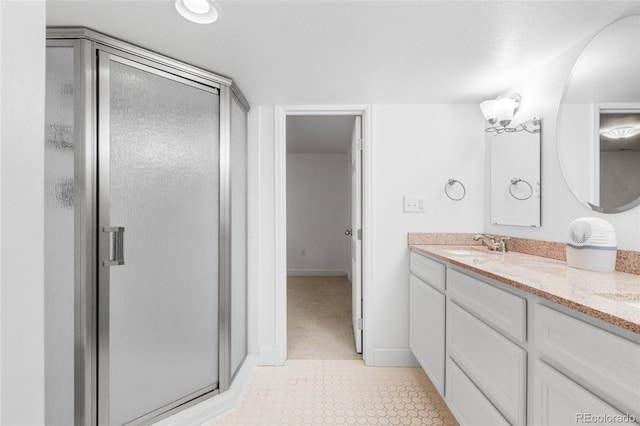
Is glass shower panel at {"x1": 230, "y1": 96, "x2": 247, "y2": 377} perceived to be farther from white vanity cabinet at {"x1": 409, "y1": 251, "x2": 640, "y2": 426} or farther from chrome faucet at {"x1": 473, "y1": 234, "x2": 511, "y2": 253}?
chrome faucet at {"x1": 473, "y1": 234, "x2": 511, "y2": 253}

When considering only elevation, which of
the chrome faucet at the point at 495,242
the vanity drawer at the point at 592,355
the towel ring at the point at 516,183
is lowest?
the vanity drawer at the point at 592,355

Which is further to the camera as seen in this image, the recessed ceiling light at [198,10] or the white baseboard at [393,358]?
the white baseboard at [393,358]

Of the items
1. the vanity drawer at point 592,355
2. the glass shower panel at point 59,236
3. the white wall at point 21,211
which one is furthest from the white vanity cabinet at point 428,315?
the glass shower panel at point 59,236

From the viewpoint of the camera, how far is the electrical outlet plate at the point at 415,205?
7.25 feet

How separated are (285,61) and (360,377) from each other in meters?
2.12

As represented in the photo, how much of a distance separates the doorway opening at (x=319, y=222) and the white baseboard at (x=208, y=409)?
104cm

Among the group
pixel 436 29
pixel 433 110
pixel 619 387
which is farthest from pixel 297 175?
pixel 619 387

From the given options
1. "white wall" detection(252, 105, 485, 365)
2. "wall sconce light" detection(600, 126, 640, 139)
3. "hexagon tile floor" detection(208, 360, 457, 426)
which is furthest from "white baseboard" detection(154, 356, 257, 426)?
"wall sconce light" detection(600, 126, 640, 139)

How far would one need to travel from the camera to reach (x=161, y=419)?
1.50m

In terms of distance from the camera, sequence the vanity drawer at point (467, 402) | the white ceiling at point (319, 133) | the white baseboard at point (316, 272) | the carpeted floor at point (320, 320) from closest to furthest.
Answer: the vanity drawer at point (467, 402), the carpeted floor at point (320, 320), the white ceiling at point (319, 133), the white baseboard at point (316, 272)

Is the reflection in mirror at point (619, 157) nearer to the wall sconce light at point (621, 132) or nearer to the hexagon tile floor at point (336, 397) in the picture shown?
the wall sconce light at point (621, 132)

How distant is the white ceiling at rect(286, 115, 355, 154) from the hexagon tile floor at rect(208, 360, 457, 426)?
2444 mm

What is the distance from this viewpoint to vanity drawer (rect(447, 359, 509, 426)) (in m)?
1.15

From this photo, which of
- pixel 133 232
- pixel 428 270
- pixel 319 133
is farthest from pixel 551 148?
pixel 319 133
